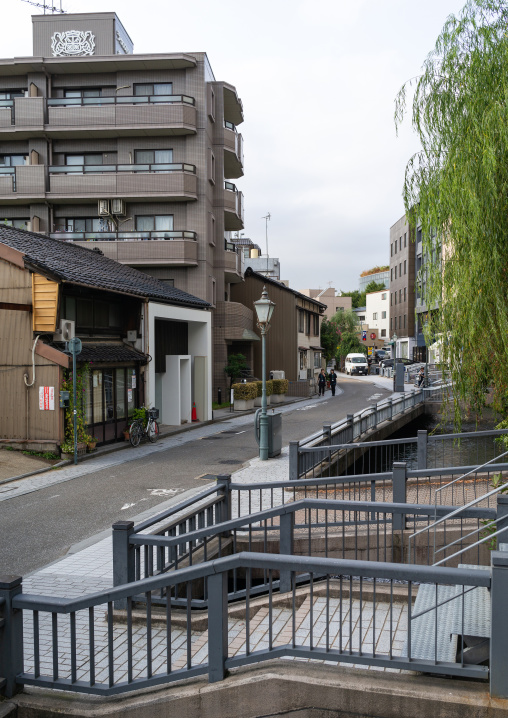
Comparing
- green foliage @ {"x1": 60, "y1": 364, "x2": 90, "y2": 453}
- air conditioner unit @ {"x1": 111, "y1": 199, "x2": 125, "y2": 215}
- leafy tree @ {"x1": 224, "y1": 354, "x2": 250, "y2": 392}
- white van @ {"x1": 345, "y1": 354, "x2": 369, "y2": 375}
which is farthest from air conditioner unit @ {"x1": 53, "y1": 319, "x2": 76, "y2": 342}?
white van @ {"x1": 345, "y1": 354, "x2": 369, "y2": 375}

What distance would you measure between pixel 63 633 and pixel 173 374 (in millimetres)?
17695

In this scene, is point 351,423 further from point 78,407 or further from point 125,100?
point 125,100

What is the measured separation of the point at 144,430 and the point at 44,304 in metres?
5.68

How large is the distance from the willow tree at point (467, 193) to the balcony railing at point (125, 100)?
2385 centimetres

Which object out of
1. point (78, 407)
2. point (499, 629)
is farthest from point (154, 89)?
point (499, 629)

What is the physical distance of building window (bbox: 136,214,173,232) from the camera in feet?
102

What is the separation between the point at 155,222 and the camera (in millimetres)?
31359

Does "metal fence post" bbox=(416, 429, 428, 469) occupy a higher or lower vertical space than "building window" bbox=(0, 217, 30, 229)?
lower

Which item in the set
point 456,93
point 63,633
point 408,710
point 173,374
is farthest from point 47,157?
point 408,710

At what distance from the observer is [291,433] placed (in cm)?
2156

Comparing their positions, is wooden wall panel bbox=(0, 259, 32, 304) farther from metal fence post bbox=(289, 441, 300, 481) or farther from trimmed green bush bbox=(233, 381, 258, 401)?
trimmed green bush bbox=(233, 381, 258, 401)

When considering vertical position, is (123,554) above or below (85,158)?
below

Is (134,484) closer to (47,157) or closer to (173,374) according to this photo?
(173,374)

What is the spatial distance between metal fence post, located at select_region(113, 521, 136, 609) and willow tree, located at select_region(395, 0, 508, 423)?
535 centimetres
